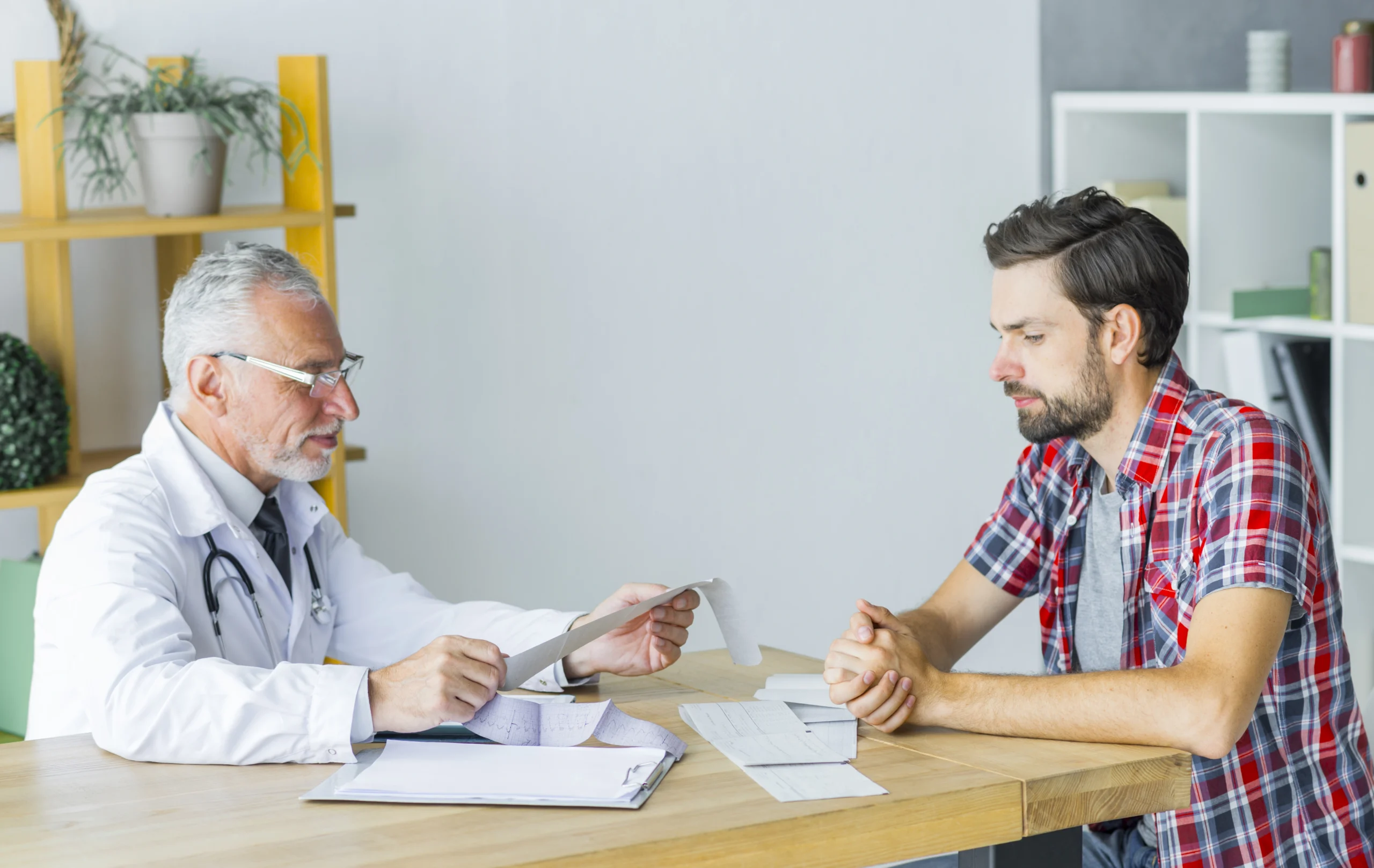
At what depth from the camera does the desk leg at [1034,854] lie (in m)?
1.60

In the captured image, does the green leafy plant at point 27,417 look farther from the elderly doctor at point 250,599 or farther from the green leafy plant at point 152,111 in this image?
the elderly doctor at point 250,599

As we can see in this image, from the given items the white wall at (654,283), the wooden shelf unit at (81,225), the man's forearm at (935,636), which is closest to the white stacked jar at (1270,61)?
the white wall at (654,283)

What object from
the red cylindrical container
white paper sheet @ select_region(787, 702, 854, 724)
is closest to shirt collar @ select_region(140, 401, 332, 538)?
white paper sheet @ select_region(787, 702, 854, 724)

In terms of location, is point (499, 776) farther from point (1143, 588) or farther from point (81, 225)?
point (81, 225)

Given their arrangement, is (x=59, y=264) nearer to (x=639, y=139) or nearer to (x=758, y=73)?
(x=639, y=139)

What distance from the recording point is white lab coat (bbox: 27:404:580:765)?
5.37 ft

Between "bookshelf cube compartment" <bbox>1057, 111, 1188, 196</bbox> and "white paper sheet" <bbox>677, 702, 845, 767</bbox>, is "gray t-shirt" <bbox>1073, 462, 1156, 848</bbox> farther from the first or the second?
"bookshelf cube compartment" <bbox>1057, 111, 1188, 196</bbox>

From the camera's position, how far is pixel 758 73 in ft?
11.7

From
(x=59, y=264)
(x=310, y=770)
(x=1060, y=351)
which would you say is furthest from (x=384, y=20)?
(x=310, y=770)

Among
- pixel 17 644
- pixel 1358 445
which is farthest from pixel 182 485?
pixel 1358 445

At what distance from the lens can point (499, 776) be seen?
1552 mm

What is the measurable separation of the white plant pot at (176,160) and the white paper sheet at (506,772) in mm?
1318

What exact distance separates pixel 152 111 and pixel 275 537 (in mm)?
874

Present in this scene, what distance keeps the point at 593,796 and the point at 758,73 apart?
239cm
